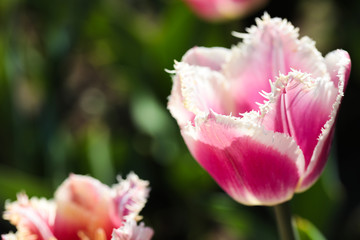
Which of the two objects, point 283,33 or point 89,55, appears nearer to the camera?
point 283,33

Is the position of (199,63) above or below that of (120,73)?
below

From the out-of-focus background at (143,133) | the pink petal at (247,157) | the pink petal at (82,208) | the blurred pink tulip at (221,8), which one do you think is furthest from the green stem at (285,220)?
the blurred pink tulip at (221,8)

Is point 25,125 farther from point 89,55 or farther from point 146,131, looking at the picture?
point 89,55

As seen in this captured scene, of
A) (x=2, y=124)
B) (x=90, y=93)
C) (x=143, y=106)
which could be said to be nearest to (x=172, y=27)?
(x=143, y=106)

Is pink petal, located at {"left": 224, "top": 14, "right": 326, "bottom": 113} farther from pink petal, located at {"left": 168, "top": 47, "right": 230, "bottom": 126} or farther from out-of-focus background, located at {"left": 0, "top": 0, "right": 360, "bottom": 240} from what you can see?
out-of-focus background, located at {"left": 0, "top": 0, "right": 360, "bottom": 240}

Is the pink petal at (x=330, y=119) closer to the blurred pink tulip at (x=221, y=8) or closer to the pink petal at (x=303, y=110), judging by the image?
the pink petal at (x=303, y=110)

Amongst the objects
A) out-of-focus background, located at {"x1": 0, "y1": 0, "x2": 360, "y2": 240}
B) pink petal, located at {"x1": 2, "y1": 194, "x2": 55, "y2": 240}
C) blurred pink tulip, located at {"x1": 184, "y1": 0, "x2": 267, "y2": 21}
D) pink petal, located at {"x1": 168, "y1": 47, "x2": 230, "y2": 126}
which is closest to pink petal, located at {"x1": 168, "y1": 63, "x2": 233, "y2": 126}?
pink petal, located at {"x1": 168, "y1": 47, "x2": 230, "y2": 126}

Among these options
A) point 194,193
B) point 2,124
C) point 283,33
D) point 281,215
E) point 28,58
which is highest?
point 28,58

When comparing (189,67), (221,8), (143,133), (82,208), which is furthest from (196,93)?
(143,133)
